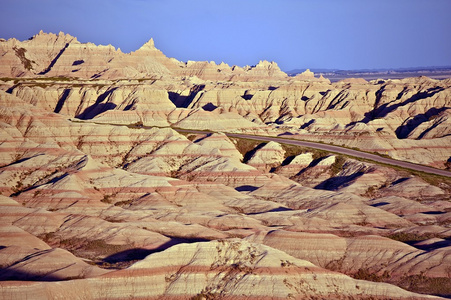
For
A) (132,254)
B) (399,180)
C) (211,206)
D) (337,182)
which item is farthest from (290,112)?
(132,254)

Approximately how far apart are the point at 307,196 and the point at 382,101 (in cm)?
10278

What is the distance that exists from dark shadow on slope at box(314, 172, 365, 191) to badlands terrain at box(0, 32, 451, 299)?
14.7 inches

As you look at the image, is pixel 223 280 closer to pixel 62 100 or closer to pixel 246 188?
pixel 246 188

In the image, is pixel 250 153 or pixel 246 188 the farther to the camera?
pixel 250 153

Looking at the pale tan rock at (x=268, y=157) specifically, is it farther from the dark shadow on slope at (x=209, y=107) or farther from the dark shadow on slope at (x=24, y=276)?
the dark shadow on slope at (x=24, y=276)

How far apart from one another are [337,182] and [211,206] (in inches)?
1104

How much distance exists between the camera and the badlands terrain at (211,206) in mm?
54000

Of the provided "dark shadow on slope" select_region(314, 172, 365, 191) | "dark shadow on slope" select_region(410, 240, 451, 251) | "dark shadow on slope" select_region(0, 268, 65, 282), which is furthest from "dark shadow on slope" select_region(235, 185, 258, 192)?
"dark shadow on slope" select_region(0, 268, 65, 282)

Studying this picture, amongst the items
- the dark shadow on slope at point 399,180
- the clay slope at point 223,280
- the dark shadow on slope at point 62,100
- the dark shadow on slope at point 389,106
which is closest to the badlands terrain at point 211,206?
the clay slope at point 223,280

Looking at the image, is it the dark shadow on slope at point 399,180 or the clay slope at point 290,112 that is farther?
the clay slope at point 290,112

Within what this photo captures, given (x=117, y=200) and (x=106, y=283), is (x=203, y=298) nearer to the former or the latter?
(x=106, y=283)

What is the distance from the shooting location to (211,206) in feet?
306

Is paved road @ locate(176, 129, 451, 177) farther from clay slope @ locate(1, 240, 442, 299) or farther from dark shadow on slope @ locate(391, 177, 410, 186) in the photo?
clay slope @ locate(1, 240, 442, 299)

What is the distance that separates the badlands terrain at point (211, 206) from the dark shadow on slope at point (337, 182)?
373 mm
